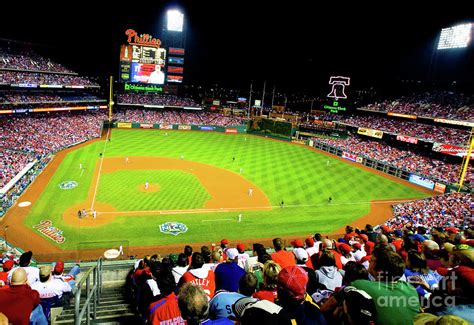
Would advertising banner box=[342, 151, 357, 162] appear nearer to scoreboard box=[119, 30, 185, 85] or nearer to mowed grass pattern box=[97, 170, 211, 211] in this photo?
mowed grass pattern box=[97, 170, 211, 211]

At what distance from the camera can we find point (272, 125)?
225 ft

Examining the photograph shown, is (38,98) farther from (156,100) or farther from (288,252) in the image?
(288,252)

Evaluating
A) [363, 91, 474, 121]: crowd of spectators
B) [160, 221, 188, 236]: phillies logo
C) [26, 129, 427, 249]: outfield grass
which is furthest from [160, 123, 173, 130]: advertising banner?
[160, 221, 188, 236]: phillies logo

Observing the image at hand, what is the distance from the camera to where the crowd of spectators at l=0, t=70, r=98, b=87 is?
1868 inches

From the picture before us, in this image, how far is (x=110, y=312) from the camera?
7539 mm

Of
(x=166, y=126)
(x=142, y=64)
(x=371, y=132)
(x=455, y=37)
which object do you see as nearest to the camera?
(x=455, y=37)

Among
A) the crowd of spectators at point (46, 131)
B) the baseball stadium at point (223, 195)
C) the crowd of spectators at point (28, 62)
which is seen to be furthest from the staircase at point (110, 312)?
the crowd of spectators at point (28, 62)

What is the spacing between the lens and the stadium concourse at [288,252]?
139 inches

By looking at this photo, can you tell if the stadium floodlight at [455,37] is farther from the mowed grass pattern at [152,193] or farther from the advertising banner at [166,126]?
the advertising banner at [166,126]

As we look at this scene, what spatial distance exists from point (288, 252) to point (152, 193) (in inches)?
975

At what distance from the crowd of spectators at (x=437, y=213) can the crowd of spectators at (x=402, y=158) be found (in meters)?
11.8

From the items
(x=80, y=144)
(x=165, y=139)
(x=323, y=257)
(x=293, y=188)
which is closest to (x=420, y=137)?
(x=293, y=188)

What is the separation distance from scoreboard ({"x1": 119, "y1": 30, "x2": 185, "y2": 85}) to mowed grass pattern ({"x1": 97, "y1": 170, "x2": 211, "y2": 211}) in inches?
1374

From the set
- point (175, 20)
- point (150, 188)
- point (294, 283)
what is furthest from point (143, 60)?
point (294, 283)
